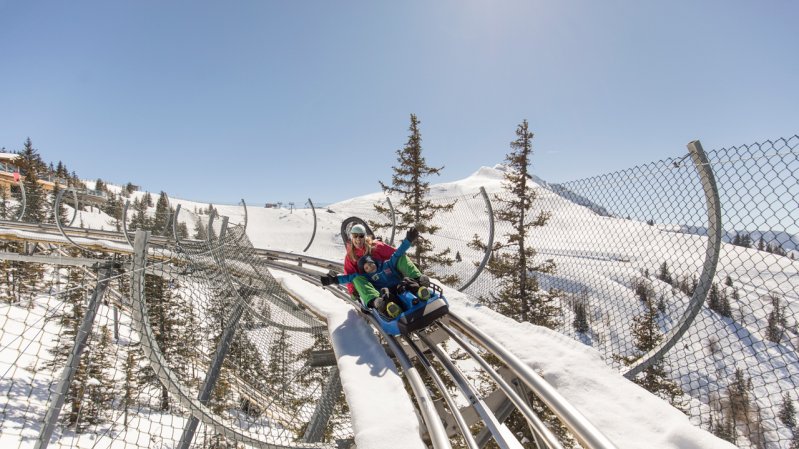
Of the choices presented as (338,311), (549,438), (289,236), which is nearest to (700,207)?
(549,438)

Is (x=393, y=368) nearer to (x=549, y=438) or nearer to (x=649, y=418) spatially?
(x=549, y=438)

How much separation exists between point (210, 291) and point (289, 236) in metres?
104

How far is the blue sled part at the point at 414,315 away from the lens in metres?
3.69

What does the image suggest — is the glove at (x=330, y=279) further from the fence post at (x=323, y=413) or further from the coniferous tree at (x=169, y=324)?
the coniferous tree at (x=169, y=324)

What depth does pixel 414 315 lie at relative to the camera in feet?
12.2

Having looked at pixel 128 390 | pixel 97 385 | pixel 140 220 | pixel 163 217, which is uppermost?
pixel 163 217

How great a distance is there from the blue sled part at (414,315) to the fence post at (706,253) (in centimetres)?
194

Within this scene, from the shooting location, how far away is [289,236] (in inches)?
4082

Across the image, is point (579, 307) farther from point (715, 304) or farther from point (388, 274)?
point (388, 274)

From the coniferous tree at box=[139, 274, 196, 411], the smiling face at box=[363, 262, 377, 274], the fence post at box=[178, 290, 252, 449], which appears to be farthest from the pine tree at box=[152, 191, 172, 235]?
the smiling face at box=[363, 262, 377, 274]

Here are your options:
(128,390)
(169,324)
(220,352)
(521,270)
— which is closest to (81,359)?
(128,390)

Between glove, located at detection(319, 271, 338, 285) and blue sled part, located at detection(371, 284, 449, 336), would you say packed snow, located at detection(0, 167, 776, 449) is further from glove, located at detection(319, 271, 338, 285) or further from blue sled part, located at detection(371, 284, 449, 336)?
glove, located at detection(319, 271, 338, 285)

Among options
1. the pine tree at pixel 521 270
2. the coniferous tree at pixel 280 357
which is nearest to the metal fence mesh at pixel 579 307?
the coniferous tree at pixel 280 357

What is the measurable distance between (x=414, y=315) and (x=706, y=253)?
2.66 m
